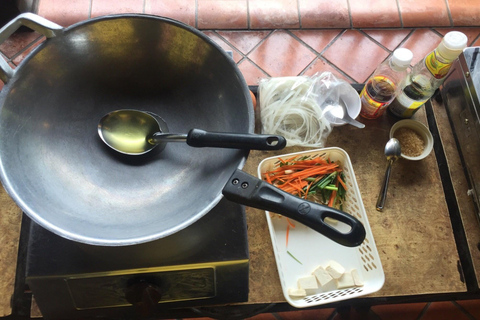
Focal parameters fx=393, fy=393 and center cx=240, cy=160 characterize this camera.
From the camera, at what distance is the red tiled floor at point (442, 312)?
1356 mm

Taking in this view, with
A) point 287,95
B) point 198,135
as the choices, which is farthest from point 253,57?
point 198,135

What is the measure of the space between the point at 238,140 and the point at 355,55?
1019 millimetres

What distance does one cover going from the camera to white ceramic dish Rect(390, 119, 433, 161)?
99 centimetres

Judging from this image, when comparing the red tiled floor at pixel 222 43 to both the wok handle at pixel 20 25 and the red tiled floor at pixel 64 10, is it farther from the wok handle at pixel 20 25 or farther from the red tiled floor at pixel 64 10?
the wok handle at pixel 20 25

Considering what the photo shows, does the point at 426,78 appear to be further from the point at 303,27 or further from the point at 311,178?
the point at 303,27

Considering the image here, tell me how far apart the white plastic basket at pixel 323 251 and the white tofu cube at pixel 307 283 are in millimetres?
12

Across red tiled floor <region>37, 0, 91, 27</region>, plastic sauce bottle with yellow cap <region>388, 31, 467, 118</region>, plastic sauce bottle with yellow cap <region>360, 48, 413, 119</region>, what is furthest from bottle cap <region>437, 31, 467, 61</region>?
red tiled floor <region>37, 0, 91, 27</region>

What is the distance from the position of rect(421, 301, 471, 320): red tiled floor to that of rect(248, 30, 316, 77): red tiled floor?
96cm

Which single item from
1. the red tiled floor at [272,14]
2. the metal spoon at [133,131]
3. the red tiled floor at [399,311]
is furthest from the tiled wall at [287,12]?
the red tiled floor at [399,311]

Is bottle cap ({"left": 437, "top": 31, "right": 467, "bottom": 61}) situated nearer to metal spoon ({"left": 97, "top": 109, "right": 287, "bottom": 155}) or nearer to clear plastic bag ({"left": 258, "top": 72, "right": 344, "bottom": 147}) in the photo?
clear plastic bag ({"left": 258, "top": 72, "right": 344, "bottom": 147})

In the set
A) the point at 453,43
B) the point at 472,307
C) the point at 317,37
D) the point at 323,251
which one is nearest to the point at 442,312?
the point at 472,307

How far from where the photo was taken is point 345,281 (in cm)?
88

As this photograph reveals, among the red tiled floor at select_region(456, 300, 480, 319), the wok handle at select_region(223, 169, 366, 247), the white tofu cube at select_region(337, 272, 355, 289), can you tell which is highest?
the wok handle at select_region(223, 169, 366, 247)

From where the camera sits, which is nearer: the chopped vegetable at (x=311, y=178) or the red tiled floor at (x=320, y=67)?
the chopped vegetable at (x=311, y=178)
